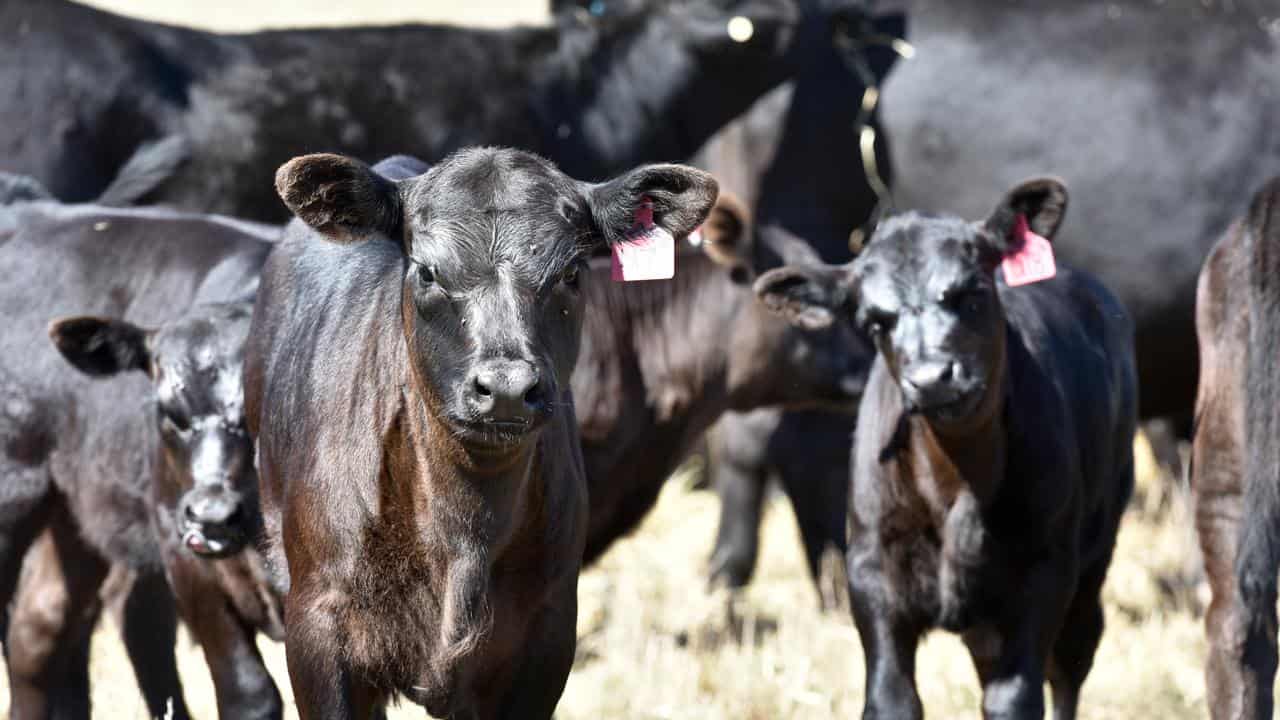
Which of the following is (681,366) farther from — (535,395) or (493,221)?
(535,395)

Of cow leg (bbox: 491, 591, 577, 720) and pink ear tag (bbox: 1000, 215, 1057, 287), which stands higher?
pink ear tag (bbox: 1000, 215, 1057, 287)

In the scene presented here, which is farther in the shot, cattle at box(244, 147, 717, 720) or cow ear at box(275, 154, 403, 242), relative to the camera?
cow ear at box(275, 154, 403, 242)

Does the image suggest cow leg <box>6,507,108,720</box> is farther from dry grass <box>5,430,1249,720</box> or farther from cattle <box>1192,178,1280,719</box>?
cattle <box>1192,178,1280,719</box>

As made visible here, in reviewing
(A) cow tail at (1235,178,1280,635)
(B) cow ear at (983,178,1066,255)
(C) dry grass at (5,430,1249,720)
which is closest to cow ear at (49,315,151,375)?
(C) dry grass at (5,430,1249,720)

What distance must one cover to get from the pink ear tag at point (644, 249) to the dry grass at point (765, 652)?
204 cm

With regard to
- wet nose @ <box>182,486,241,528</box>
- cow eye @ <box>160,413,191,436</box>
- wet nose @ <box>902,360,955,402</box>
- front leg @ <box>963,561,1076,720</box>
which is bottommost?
front leg @ <box>963,561,1076,720</box>

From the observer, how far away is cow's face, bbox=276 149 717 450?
3750 millimetres

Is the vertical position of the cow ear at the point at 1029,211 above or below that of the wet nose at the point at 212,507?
above

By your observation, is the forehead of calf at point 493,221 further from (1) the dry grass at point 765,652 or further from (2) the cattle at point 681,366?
(2) the cattle at point 681,366

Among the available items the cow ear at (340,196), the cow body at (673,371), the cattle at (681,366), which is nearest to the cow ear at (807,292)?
the cattle at (681,366)

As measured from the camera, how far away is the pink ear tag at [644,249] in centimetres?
419

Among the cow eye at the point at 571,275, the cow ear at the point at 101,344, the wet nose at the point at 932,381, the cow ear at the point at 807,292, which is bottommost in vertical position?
the cow ear at the point at 101,344

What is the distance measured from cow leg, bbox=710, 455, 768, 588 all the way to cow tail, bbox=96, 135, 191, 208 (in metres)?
2.90

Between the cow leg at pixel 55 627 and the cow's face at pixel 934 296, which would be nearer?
the cow's face at pixel 934 296
